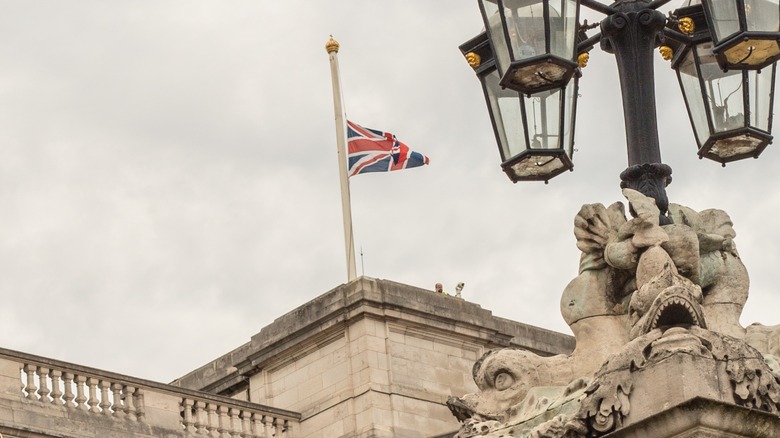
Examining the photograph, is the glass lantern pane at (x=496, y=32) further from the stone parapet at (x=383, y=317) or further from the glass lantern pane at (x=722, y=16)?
the stone parapet at (x=383, y=317)

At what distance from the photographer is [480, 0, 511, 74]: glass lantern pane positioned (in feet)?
32.1

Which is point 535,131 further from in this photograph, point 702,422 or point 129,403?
point 129,403

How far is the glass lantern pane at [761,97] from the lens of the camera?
10195 millimetres

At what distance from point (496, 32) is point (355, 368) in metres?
21.4

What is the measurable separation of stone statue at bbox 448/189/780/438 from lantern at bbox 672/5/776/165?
807 mm

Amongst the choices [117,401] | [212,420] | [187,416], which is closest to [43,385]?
[117,401]

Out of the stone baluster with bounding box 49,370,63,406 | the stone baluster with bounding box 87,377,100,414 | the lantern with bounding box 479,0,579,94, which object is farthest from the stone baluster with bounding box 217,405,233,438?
the lantern with bounding box 479,0,579,94

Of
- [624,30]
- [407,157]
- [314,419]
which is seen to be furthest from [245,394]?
[624,30]

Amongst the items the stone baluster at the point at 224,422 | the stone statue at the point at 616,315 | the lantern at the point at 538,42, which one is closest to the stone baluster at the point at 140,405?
the stone baluster at the point at 224,422

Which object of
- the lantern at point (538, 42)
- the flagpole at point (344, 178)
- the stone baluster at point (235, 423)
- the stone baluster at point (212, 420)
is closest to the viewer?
the lantern at point (538, 42)

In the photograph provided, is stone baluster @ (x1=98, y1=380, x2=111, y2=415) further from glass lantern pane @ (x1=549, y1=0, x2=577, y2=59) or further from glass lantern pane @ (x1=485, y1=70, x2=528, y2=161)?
glass lantern pane @ (x1=549, y1=0, x2=577, y2=59)

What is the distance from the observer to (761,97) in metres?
10.3

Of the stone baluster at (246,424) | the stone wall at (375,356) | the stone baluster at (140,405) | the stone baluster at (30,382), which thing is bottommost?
the stone baluster at (30,382)

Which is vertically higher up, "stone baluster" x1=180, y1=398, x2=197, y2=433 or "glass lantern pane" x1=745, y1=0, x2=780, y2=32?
"stone baluster" x1=180, y1=398, x2=197, y2=433
